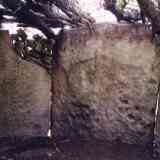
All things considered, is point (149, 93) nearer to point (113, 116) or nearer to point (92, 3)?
point (113, 116)

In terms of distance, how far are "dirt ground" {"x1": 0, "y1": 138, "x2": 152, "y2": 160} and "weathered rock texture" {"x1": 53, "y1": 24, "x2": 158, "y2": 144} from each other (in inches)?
2.9

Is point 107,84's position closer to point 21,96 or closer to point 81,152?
point 81,152

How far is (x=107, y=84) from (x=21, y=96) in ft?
2.34

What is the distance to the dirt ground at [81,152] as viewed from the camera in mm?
3328

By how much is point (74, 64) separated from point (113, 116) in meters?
0.53

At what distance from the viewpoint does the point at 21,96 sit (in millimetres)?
3533

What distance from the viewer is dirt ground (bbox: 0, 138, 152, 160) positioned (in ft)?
10.9

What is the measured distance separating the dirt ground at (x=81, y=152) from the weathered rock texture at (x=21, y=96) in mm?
186

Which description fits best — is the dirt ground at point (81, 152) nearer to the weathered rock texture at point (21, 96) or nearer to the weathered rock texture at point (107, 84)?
the weathered rock texture at point (107, 84)

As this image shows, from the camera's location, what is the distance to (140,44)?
3311 mm

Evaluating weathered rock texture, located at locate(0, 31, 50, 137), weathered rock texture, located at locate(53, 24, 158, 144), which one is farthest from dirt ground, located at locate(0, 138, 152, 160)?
weathered rock texture, located at locate(0, 31, 50, 137)

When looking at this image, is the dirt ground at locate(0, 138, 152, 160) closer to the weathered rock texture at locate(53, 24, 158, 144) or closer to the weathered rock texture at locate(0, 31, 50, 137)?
the weathered rock texture at locate(53, 24, 158, 144)

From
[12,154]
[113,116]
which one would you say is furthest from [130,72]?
[12,154]

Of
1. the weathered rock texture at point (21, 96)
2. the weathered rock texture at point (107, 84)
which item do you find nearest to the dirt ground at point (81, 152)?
the weathered rock texture at point (107, 84)
